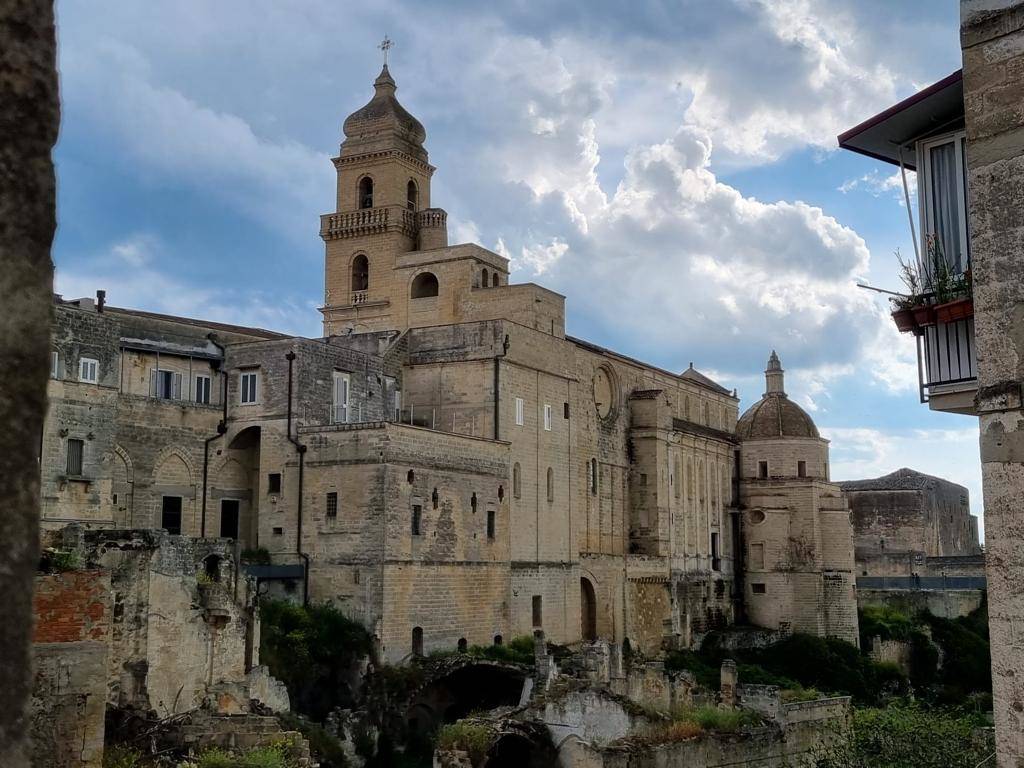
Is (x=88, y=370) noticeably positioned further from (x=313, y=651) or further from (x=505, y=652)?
(x=505, y=652)

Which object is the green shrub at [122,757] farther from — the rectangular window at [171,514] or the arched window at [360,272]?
the arched window at [360,272]

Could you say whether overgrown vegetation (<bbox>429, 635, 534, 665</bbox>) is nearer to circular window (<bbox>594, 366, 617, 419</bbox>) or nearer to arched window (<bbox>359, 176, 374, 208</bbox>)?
circular window (<bbox>594, 366, 617, 419</bbox>)

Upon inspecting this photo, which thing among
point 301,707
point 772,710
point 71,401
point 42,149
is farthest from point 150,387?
point 42,149

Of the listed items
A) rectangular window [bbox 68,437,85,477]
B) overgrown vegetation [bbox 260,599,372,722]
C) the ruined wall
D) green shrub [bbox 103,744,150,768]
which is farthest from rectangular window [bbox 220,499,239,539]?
the ruined wall

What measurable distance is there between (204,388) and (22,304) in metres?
36.5

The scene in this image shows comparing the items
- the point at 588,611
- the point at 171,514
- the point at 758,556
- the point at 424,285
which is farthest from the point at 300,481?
the point at 758,556

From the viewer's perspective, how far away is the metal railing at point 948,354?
736 cm

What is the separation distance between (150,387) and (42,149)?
35.6 metres

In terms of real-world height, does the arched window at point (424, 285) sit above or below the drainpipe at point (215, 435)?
above

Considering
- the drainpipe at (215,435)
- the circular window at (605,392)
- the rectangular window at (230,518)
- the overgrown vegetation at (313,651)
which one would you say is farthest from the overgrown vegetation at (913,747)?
the circular window at (605,392)

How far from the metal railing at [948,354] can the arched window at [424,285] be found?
146 feet

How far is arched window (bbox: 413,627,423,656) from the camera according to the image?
35.3m

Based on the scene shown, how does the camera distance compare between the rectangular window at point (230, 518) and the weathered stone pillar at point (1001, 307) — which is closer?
the weathered stone pillar at point (1001, 307)

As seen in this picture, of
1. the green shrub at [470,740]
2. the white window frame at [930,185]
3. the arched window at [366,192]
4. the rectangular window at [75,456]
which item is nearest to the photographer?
the white window frame at [930,185]
